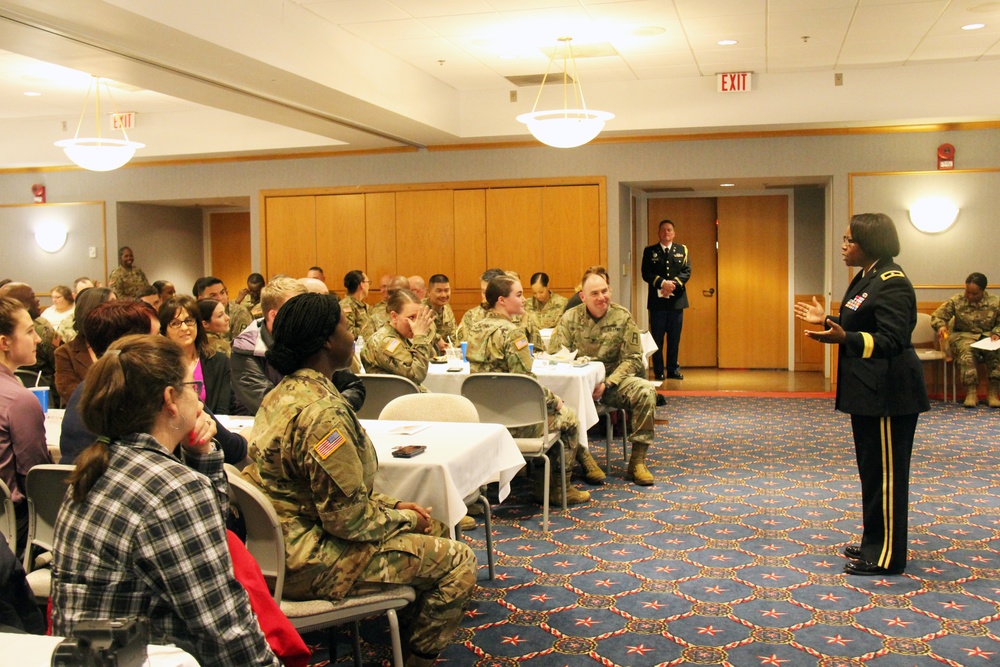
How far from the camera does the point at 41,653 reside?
1634mm

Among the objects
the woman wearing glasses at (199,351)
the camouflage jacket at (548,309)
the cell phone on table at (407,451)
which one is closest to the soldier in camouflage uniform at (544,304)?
the camouflage jacket at (548,309)

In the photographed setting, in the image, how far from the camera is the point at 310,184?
12125mm

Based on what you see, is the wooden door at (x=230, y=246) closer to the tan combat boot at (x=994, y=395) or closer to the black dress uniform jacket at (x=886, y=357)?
the tan combat boot at (x=994, y=395)

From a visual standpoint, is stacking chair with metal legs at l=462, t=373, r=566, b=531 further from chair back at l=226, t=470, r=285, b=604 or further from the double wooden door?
the double wooden door

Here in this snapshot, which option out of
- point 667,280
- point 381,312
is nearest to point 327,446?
point 381,312

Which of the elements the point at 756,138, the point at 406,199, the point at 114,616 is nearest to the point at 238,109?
the point at 406,199

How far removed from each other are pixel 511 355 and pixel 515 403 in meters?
0.37

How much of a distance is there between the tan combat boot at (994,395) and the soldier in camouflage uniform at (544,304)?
15.1 ft

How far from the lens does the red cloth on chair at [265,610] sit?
206cm

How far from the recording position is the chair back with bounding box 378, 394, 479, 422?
429 cm

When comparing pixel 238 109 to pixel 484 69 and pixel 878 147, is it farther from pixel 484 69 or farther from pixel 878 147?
pixel 878 147

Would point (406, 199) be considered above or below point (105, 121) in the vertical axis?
below

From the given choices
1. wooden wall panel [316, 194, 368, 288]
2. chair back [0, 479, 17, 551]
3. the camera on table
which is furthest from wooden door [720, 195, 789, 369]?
the camera on table

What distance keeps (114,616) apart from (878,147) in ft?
34.0
